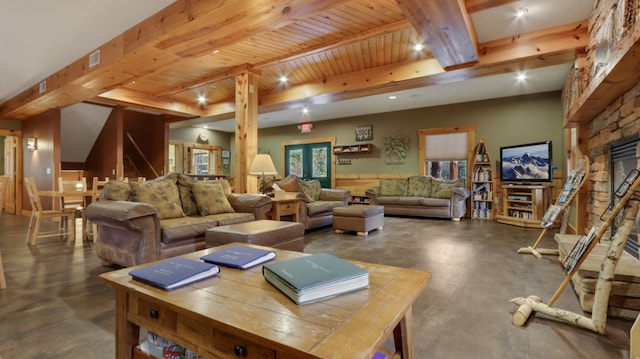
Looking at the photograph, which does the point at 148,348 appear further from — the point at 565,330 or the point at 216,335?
the point at 565,330

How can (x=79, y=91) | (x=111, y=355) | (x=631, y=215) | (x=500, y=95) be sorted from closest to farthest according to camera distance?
(x=111, y=355) → (x=631, y=215) → (x=79, y=91) → (x=500, y=95)

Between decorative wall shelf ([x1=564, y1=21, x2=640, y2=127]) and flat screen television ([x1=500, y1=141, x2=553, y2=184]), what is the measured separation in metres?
2.46

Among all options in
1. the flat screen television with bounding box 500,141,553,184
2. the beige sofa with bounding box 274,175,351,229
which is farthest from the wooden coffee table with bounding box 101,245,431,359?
the flat screen television with bounding box 500,141,553,184

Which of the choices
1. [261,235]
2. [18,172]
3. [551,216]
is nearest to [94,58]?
[261,235]

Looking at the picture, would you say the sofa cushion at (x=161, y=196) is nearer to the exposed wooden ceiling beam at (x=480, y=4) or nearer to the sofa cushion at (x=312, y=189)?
the sofa cushion at (x=312, y=189)

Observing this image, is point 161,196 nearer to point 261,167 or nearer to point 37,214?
point 261,167

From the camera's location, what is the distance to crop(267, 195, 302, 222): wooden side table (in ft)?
14.3

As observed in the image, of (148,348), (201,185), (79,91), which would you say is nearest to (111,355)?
(148,348)

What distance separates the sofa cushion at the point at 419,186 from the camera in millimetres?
7113

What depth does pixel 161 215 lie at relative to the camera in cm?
322

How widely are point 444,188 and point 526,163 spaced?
157cm

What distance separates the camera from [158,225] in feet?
9.21

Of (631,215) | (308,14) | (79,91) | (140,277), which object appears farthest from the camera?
(79,91)

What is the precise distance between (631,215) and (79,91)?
6.85 metres
